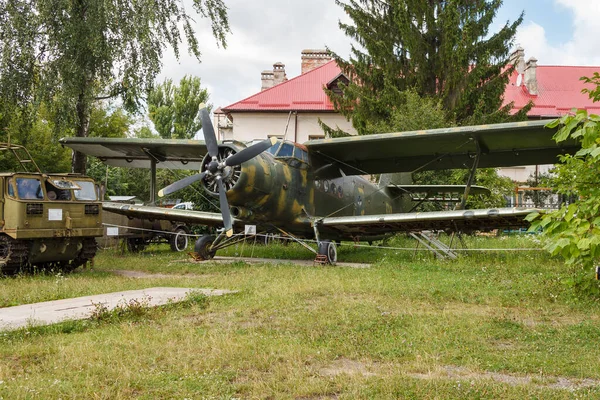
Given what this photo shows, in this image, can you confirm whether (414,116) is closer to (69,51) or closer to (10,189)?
(69,51)

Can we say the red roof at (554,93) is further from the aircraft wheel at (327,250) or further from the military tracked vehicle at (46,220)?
the military tracked vehicle at (46,220)

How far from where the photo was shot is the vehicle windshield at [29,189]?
38.6ft

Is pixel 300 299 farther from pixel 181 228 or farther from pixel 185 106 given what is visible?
pixel 185 106

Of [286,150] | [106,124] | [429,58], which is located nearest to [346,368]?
[286,150]

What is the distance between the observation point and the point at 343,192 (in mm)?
17453

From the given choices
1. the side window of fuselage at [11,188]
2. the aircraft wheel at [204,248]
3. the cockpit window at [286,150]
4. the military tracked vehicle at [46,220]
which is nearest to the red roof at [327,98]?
the cockpit window at [286,150]

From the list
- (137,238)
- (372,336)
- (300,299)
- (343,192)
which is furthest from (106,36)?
(372,336)

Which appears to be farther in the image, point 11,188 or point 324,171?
point 324,171

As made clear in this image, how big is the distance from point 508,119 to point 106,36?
60.7 ft

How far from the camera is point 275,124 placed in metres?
36.2

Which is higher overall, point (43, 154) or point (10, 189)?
point (43, 154)

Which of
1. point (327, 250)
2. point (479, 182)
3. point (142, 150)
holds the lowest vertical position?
point (327, 250)

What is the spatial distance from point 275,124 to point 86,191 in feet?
78.1

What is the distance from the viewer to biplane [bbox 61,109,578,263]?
13352 millimetres
